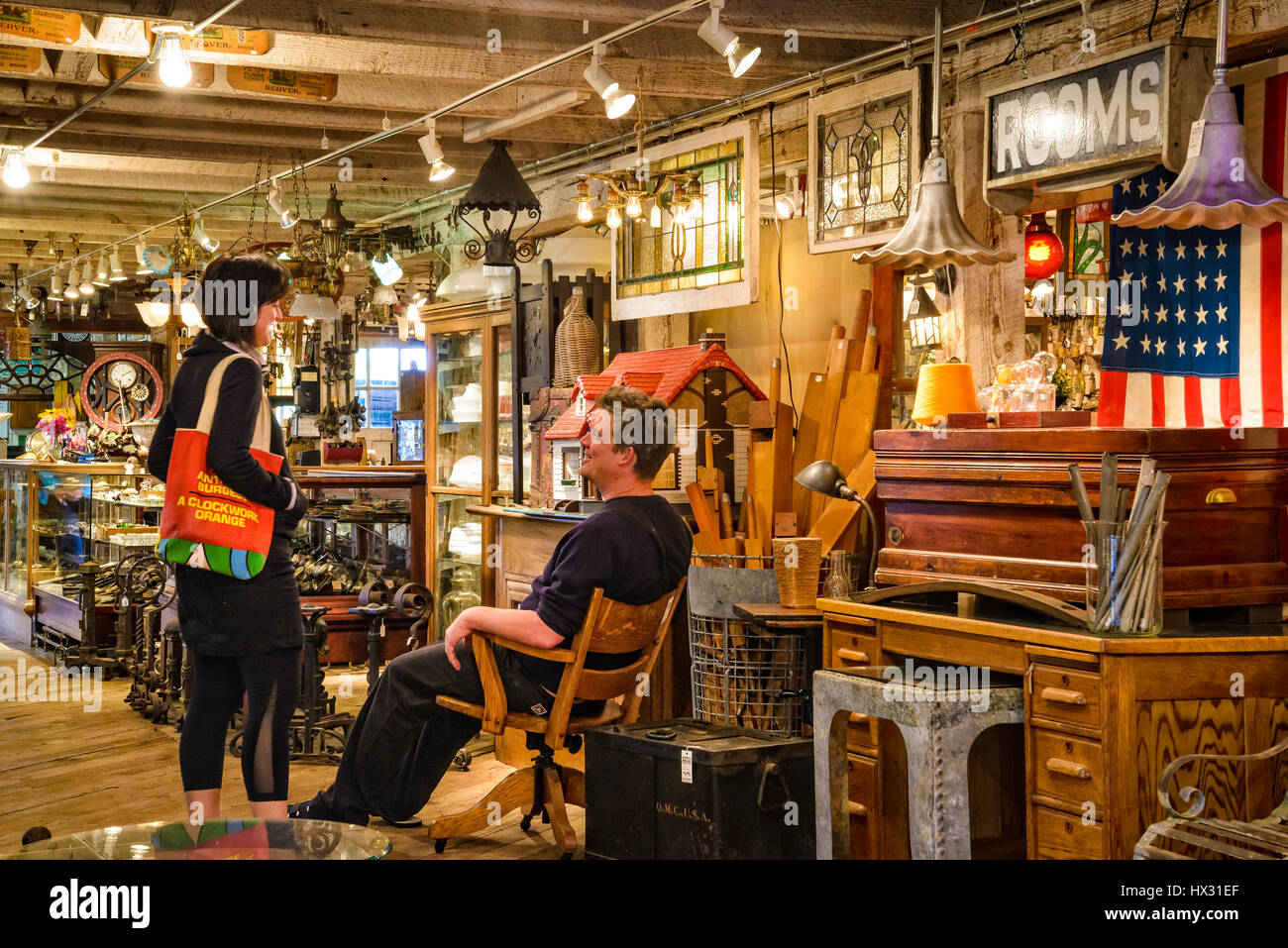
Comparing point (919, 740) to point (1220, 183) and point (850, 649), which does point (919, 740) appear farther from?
point (1220, 183)

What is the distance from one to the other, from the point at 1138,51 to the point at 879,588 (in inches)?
67.5

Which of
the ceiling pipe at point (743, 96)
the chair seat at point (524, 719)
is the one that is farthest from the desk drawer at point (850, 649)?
the ceiling pipe at point (743, 96)

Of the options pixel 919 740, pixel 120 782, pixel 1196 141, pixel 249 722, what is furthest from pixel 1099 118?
pixel 120 782

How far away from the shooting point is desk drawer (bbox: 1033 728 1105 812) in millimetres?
2973

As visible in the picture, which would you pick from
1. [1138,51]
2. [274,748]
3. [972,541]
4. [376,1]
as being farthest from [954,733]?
[376,1]

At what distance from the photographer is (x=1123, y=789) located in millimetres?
2932

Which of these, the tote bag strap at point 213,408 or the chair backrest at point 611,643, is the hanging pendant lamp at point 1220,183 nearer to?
the chair backrest at point 611,643

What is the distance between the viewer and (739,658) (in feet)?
15.2

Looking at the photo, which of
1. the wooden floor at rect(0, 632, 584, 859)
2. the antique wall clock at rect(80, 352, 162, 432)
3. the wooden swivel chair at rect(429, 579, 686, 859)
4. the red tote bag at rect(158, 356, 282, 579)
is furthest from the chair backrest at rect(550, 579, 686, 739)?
the antique wall clock at rect(80, 352, 162, 432)

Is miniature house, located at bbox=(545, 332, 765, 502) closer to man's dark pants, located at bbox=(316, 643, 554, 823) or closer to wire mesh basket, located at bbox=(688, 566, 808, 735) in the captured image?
wire mesh basket, located at bbox=(688, 566, 808, 735)

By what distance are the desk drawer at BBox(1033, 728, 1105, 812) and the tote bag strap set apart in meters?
2.18

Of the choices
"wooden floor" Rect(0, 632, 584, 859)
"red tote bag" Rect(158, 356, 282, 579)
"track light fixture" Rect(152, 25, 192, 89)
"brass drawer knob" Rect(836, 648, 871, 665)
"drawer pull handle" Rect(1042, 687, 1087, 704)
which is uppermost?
"track light fixture" Rect(152, 25, 192, 89)

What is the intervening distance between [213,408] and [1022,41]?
292 cm
